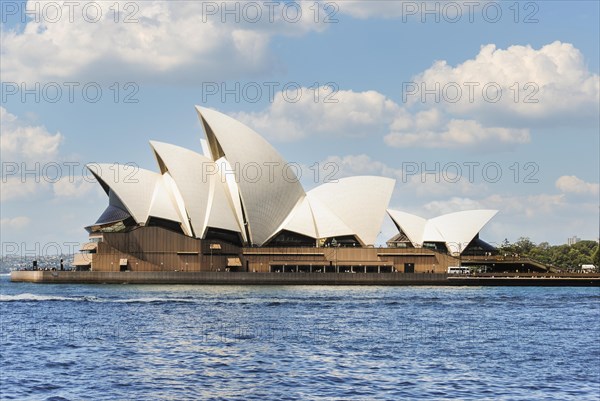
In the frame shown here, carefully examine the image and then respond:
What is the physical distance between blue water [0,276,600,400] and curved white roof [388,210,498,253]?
50.0 m

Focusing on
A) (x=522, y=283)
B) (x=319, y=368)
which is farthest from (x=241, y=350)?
(x=522, y=283)

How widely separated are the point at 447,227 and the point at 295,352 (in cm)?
7848

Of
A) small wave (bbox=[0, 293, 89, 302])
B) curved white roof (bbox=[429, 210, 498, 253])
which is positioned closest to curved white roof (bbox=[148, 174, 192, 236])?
small wave (bbox=[0, 293, 89, 302])

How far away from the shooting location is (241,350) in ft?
111

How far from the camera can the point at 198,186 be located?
94938mm

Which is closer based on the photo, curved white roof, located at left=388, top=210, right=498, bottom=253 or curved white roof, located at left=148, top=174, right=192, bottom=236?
curved white roof, located at left=148, top=174, right=192, bottom=236

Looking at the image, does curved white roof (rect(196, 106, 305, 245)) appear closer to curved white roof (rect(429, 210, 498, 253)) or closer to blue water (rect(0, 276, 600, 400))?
curved white roof (rect(429, 210, 498, 253))

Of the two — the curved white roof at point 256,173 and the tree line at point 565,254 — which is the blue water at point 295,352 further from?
the tree line at point 565,254

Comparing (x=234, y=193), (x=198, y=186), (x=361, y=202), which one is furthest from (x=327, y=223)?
(x=198, y=186)

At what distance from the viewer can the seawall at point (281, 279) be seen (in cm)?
9312

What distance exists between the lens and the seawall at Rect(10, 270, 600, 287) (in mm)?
93125

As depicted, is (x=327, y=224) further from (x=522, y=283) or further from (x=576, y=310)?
(x=576, y=310)

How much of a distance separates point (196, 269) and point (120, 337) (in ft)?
196

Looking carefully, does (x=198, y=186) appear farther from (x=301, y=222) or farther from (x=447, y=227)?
(x=447, y=227)
